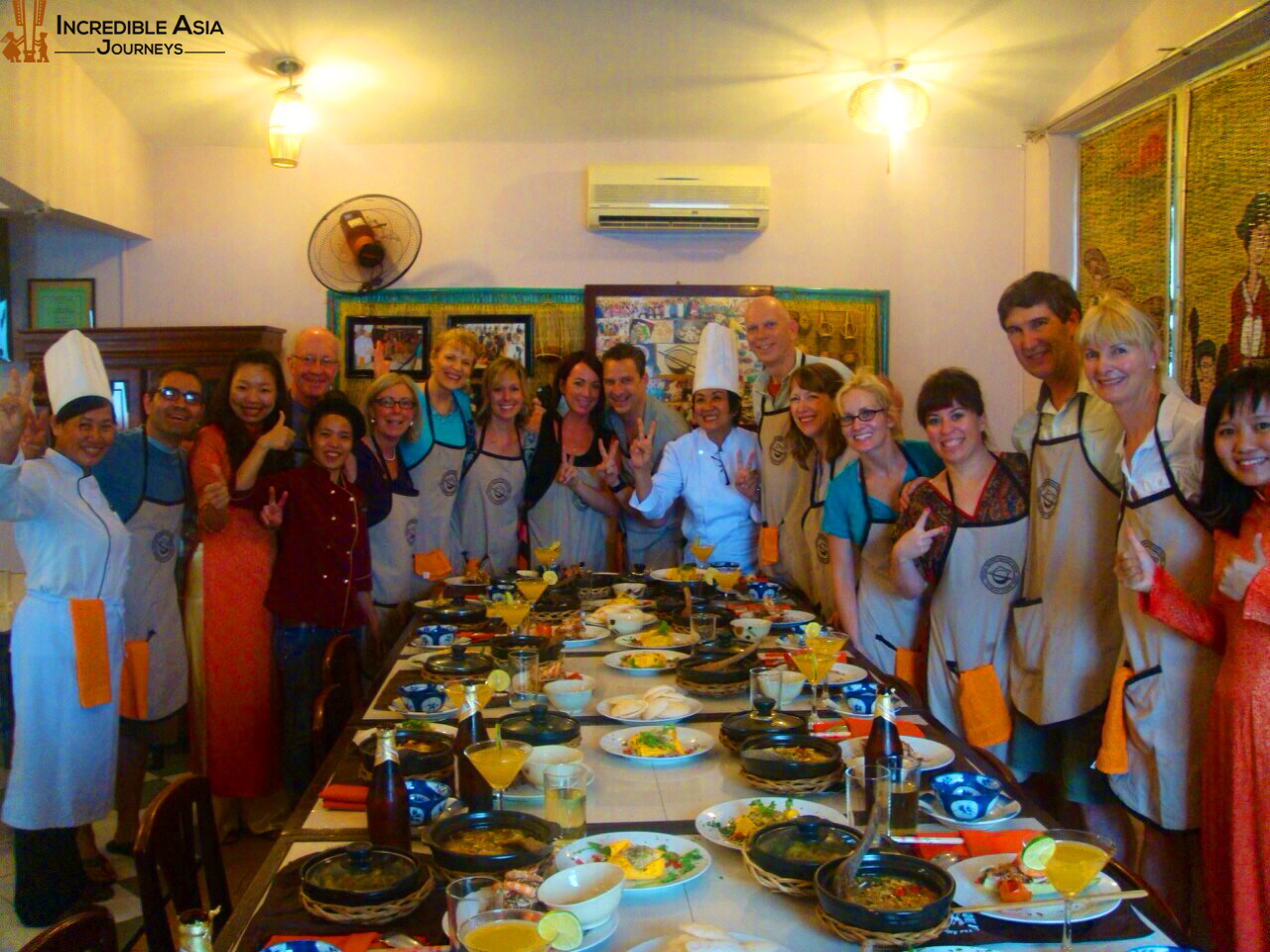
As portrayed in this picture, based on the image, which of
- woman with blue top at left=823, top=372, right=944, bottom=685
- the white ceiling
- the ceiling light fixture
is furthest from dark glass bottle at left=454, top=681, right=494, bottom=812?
the ceiling light fixture

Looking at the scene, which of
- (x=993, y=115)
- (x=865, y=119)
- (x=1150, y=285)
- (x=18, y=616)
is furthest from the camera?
(x=993, y=115)

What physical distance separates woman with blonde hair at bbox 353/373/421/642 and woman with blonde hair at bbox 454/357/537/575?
1.38 feet

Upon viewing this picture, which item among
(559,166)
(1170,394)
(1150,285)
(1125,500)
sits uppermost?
(559,166)

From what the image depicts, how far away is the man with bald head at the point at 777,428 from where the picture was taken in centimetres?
423

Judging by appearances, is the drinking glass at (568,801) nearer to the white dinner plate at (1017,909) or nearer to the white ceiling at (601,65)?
the white dinner plate at (1017,909)

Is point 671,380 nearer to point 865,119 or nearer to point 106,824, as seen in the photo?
point 865,119

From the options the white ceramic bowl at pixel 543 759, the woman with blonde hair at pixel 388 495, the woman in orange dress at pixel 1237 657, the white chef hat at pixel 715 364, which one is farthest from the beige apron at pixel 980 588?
the woman with blonde hair at pixel 388 495

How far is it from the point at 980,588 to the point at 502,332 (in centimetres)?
369

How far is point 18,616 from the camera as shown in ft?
10.3

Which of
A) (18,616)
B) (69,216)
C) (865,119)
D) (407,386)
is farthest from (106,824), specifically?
(865,119)

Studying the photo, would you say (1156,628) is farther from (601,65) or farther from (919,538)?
(601,65)

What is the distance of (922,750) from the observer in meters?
2.07

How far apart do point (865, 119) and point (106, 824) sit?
15.8ft

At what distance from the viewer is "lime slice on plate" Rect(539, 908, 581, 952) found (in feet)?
4.21
